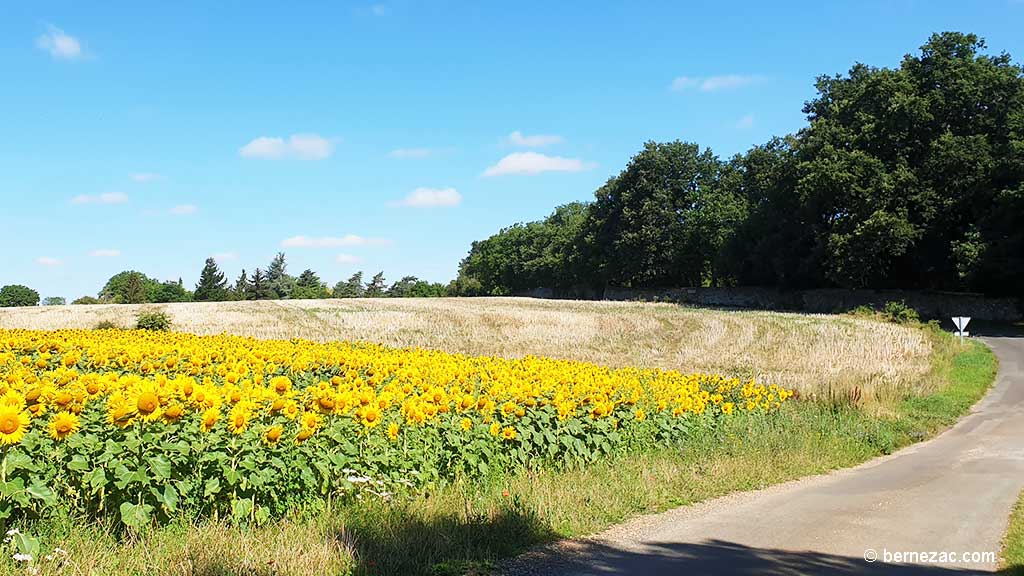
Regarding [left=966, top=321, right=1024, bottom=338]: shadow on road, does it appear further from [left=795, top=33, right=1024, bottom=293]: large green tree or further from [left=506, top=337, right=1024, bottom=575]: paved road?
[left=506, top=337, right=1024, bottom=575]: paved road

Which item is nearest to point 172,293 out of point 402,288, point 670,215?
point 402,288

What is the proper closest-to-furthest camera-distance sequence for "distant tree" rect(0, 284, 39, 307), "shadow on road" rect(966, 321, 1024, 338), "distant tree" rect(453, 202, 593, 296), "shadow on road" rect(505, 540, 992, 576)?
"shadow on road" rect(505, 540, 992, 576) < "shadow on road" rect(966, 321, 1024, 338) < "distant tree" rect(453, 202, 593, 296) < "distant tree" rect(0, 284, 39, 307)

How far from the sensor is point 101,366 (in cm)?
1136

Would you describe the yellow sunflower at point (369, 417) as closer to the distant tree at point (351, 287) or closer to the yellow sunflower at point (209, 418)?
the yellow sunflower at point (209, 418)

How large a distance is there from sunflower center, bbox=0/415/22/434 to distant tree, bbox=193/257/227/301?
90518mm

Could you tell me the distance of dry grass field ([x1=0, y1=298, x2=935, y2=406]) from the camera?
25.0 m

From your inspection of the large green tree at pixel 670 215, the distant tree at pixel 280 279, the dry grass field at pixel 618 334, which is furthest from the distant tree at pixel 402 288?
the dry grass field at pixel 618 334

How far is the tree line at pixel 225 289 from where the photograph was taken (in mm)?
90125

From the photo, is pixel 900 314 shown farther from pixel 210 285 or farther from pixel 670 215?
pixel 210 285

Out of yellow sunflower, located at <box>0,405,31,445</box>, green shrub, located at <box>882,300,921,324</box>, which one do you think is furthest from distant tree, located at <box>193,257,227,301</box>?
yellow sunflower, located at <box>0,405,31,445</box>

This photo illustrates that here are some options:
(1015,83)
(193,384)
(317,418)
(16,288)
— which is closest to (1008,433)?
(317,418)

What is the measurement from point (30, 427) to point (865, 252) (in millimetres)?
48821

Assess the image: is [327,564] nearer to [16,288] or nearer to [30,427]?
[30,427]

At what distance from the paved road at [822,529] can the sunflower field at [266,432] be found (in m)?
1.73
